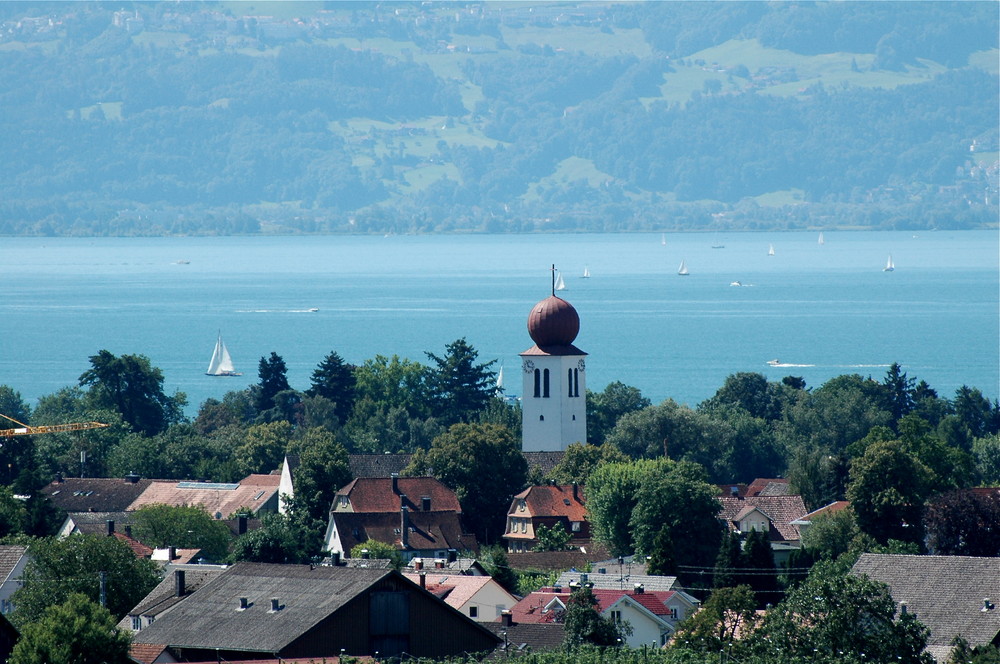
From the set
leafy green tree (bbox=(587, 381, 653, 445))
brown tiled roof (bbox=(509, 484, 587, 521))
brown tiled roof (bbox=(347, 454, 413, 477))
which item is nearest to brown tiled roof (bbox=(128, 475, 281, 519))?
brown tiled roof (bbox=(347, 454, 413, 477))

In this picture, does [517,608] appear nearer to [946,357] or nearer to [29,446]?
[29,446]

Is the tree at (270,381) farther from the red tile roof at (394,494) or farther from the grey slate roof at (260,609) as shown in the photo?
the grey slate roof at (260,609)

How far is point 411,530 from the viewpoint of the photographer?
5850cm

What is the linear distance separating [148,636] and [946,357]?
127064 millimetres

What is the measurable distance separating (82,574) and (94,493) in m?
29.3

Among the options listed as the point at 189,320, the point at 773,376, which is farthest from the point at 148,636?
the point at 189,320

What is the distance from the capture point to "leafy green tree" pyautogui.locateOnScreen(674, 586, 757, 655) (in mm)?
36750

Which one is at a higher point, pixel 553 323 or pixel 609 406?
pixel 553 323

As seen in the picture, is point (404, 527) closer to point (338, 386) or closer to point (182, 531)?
point (182, 531)

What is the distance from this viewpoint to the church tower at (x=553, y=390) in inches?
2803

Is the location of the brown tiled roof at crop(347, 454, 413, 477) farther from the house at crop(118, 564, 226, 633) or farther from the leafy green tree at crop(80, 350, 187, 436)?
the house at crop(118, 564, 226, 633)

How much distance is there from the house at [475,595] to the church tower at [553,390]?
24842 millimetres

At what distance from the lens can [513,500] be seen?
6272 centimetres

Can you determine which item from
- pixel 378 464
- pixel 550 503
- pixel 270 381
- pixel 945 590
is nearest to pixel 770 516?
pixel 550 503
